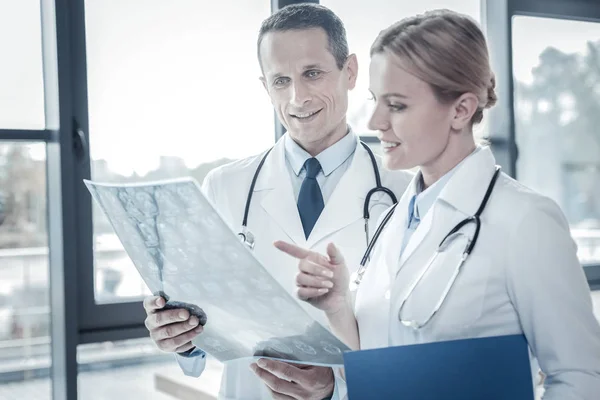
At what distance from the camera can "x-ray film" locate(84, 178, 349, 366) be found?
34.4 inches

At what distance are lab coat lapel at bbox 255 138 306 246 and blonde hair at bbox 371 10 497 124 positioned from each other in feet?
→ 1.67

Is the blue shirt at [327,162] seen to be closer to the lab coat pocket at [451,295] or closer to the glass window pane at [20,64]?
the lab coat pocket at [451,295]

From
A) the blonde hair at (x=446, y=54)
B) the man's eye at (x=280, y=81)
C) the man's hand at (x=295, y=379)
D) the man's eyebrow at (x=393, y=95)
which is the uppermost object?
the man's eye at (x=280, y=81)

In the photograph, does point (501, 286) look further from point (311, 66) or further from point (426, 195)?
point (311, 66)

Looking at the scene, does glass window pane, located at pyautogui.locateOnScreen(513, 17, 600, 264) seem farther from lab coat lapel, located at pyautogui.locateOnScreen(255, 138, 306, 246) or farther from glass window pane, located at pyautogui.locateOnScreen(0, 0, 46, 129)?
Result: glass window pane, located at pyautogui.locateOnScreen(0, 0, 46, 129)

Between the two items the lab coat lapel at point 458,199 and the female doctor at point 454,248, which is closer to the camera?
the female doctor at point 454,248

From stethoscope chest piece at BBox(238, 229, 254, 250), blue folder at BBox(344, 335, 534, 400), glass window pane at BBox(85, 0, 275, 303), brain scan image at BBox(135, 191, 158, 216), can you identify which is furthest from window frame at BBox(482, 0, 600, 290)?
brain scan image at BBox(135, 191, 158, 216)

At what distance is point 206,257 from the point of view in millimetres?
924

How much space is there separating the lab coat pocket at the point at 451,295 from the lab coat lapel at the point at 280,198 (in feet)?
1.48

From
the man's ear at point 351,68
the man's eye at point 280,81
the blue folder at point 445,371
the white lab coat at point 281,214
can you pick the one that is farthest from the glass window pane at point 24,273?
the blue folder at point 445,371

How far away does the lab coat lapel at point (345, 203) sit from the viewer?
4.68 feet

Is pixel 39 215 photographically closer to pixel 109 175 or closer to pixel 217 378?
pixel 109 175

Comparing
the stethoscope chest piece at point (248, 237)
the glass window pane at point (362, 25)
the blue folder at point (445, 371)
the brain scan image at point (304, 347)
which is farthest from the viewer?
the glass window pane at point (362, 25)

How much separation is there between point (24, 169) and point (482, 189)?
148cm
